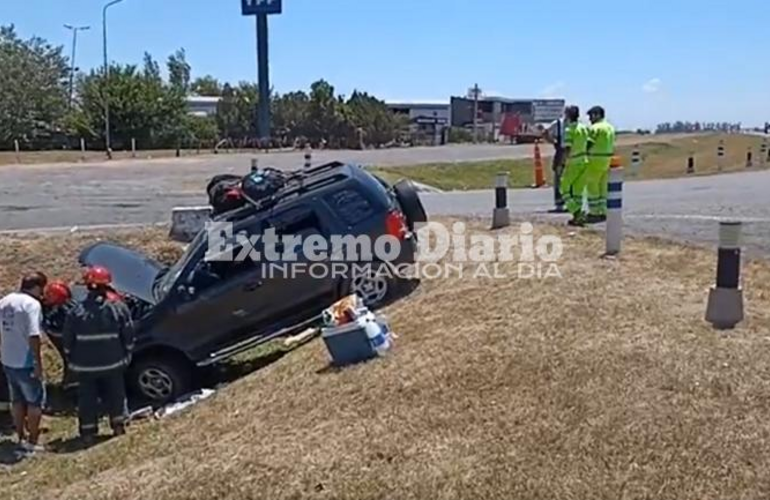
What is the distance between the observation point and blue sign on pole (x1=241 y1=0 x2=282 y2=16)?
48.7m

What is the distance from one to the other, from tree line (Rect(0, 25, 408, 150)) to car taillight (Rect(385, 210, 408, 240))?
61.2 metres

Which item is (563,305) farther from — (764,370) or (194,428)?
(194,428)

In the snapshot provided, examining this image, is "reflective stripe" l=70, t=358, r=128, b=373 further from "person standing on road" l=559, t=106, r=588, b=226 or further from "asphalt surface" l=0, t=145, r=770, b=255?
"asphalt surface" l=0, t=145, r=770, b=255

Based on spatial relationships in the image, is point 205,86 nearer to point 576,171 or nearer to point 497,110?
point 497,110

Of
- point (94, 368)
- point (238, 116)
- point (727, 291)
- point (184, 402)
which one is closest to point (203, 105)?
point (238, 116)

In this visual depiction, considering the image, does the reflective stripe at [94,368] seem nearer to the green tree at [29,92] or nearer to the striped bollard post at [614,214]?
the striped bollard post at [614,214]

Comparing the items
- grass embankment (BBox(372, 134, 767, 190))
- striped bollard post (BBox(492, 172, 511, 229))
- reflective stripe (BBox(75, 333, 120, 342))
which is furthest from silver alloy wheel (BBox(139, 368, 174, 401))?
grass embankment (BBox(372, 134, 767, 190))

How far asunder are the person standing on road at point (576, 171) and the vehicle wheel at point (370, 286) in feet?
12.2

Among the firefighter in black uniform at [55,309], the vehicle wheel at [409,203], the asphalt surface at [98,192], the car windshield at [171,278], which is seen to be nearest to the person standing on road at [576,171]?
the vehicle wheel at [409,203]

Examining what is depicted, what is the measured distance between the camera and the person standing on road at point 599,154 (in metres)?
12.4

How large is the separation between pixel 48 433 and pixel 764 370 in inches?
276

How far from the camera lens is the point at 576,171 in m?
12.6

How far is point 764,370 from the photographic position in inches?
227

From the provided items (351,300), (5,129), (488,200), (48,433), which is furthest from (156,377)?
(5,129)
